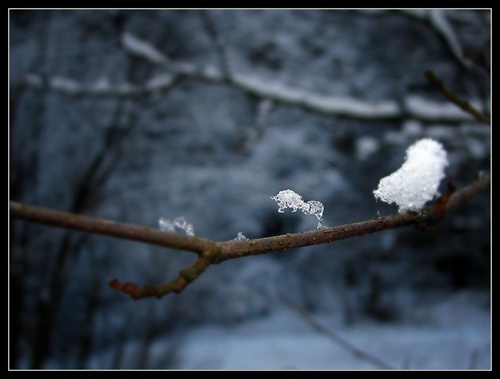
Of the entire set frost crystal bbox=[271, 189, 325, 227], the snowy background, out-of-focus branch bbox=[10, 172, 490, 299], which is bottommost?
out-of-focus branch bbox=[10, 172, 490, 299]

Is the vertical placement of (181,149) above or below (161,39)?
below

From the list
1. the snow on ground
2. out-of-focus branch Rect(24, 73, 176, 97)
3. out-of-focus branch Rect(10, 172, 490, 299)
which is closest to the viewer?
out-of-focus branch Rect(10, 172, 490, 299)

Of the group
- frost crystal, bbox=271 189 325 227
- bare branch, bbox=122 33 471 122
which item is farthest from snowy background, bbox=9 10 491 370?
frost crystal, bbox=271 189 325 227

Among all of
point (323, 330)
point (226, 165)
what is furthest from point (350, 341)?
point (226, 165)

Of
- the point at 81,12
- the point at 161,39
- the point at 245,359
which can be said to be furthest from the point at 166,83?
the point at 245,359

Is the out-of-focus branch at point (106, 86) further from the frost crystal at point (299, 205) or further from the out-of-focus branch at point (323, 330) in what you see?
the frost crystal at point (299, 205)

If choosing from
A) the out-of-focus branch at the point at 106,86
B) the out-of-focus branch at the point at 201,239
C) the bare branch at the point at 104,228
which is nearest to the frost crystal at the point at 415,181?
the out-of-focus branch at the point at 201,239

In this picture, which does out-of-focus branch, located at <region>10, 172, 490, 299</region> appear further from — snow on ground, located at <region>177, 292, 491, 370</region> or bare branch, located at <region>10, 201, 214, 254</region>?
snow on ground, located at <region>177, 292, 491, 370</region>

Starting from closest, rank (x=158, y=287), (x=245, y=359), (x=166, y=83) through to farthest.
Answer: (x=158, y=287), (x=245, y=359), (x=166, y=83)

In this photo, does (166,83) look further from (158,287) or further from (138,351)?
(158,287)
